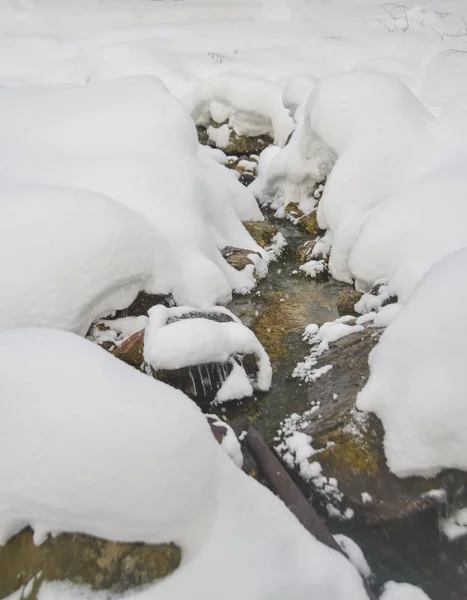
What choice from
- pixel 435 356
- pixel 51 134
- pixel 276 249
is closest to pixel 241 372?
pixel 435 356

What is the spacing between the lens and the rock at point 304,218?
8266 mm

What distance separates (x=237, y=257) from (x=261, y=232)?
139 centimetres

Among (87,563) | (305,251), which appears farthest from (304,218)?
(87,563)

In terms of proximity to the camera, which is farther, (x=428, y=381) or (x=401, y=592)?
(x=428, y=381)

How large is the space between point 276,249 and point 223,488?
5676mm

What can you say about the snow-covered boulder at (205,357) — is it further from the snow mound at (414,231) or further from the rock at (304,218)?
the rock at (304,218)

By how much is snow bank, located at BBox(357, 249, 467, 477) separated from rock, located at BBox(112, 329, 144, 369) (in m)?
2.09

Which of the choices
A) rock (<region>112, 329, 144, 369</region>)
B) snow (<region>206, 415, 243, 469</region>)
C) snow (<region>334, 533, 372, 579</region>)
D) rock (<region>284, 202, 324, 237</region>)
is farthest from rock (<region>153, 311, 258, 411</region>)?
rock (<region>284, 202, 324, 237</region>)

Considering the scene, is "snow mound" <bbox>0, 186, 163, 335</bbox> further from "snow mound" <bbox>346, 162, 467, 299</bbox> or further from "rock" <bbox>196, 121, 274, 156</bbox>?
"rock" <bbox>196, 121, 274, 156</bbox>

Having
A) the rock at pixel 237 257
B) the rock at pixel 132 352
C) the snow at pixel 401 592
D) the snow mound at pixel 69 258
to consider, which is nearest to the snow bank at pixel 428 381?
the snow at pixel 401 592

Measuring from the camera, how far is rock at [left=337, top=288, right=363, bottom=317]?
5.65 m

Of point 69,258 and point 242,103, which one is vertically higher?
point 69,258

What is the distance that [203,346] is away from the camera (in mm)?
4066

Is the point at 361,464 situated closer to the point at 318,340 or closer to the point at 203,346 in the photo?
the point at 203,346
